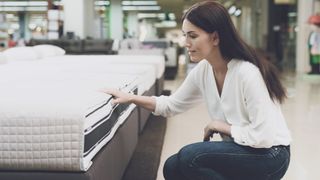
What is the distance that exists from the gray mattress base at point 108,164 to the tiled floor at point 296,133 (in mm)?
550

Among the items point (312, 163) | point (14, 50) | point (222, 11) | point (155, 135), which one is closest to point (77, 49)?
point (14, 50)

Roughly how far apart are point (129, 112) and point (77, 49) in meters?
8.07

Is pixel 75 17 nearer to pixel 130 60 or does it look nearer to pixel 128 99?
pixel 130 60

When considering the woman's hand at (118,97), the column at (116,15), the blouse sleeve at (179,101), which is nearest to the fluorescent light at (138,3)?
the column at (116,15)

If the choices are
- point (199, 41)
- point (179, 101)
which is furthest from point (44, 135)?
point (179, 101)

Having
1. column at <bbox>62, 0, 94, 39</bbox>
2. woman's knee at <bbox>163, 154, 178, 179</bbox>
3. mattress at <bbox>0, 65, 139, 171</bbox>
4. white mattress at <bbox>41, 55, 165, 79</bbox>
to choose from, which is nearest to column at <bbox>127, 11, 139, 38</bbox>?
column at <bbox>62, 0, 94, 39</bbox>

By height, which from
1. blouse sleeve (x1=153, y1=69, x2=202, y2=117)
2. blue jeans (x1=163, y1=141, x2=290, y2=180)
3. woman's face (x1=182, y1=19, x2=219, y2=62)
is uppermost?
woman's face (x1=182, y1=19, x2=219, y2=62)

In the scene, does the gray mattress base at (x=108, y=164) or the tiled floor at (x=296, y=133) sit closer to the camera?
the gray mattress base at (x=108, y=164)

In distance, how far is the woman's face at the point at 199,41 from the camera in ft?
6.00

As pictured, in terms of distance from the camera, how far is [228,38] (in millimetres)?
1828

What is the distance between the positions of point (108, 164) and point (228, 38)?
2.23 feet

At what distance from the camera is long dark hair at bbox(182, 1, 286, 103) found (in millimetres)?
1804

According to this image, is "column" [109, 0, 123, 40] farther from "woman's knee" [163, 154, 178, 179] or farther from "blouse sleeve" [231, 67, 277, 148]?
"blouse sleeve" [231, 67, 277, 148]

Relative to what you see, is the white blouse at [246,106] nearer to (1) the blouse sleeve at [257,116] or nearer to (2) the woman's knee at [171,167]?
(1) the blouse sleeve at [257,116]
